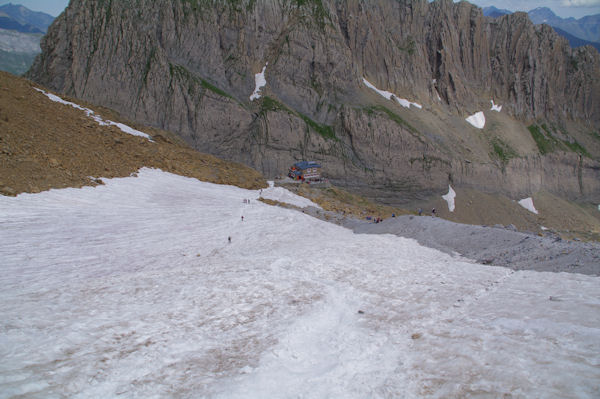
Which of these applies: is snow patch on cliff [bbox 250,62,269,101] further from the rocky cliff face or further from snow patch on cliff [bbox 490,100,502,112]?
snow patch on cliff [bbox 490,100,502,112]

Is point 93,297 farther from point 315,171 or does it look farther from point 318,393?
point 315,171

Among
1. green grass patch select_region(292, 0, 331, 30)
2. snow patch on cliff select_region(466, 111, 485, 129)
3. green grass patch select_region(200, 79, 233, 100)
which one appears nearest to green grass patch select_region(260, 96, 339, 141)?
green grass patch select_region(200, 79, 233, 100)

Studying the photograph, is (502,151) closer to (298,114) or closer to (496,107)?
(496,107)

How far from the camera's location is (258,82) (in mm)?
69062

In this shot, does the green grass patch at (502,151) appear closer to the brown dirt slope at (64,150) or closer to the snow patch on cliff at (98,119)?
the brown dirt slope at (64,150)

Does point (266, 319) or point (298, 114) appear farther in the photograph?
point (298, 114)

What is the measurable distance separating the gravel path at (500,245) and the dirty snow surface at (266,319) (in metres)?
1.11

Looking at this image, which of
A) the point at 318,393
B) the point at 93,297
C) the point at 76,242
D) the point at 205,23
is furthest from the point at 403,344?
the point at 205,23

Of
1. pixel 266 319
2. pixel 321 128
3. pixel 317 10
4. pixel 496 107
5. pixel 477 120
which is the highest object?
pixel 317 10

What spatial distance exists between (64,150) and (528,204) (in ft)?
267

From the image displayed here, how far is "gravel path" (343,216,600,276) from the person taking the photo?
39.9 ft

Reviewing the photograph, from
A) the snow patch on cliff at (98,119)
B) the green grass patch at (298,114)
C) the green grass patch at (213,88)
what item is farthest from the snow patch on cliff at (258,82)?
the snow patch on cliff at (98,119)

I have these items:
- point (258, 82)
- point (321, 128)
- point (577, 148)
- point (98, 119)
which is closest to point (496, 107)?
point (577, 148)

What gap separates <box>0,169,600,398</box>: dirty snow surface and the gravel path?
1113mm
